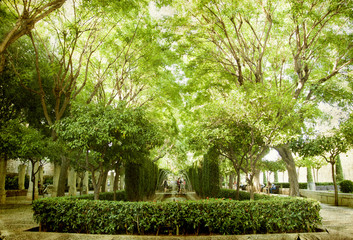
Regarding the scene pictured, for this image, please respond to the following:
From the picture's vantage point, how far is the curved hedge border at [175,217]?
21.1 feet

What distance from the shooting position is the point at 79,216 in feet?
21.5

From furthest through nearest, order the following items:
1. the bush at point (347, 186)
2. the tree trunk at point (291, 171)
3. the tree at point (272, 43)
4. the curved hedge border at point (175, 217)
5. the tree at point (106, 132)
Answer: the bush at point (347, 186)
the tree trunk at point (291, 171)
the tree at point (272, 43)
the tree at point (106, 132)
the curved hedge border at point (175, 217)

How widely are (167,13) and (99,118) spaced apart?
293 inches

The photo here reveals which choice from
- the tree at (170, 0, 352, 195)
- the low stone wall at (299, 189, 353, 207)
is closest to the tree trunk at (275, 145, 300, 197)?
the tree at (170, 0, 352, 195)

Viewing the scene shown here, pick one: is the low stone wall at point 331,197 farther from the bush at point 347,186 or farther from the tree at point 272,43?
the tree at point 272,43

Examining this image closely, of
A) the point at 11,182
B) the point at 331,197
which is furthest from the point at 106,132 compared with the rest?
the point at 11,182

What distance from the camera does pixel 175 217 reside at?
6426mm

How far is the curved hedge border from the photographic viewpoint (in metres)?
6.42

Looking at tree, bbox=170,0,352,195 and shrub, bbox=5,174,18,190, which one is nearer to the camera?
tree, bbox=170,0,352,195

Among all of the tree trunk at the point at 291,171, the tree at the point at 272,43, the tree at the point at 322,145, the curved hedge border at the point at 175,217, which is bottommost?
the curved hedge border at the point at 175,217

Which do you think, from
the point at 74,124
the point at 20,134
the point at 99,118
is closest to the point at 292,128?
the point at 99,118

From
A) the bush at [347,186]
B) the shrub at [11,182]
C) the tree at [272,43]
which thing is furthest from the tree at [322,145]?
the shrub at [11,182]

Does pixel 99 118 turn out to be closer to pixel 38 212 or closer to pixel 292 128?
pixel 38 212

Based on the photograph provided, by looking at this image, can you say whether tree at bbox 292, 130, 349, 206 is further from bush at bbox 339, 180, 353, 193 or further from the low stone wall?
bush at bbox 339, 180, 353, 193
